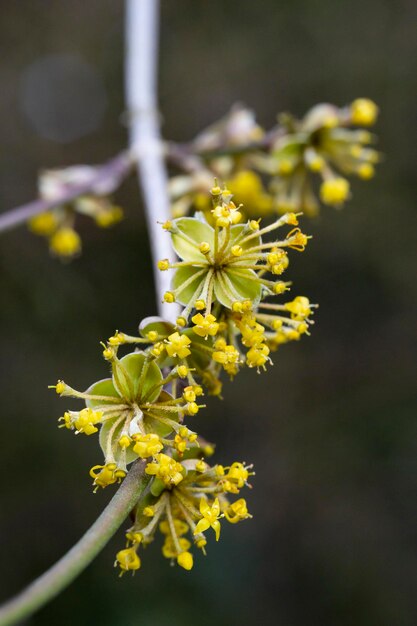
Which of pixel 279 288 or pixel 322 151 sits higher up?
pixel 322 151

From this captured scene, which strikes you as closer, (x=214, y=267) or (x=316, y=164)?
(x=214, y=267)

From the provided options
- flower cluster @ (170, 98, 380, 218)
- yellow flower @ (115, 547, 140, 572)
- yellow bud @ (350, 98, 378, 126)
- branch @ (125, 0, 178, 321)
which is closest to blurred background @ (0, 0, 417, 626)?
branch @ (125, 0, 178, 321)

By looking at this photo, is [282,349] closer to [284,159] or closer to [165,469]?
[284,159]

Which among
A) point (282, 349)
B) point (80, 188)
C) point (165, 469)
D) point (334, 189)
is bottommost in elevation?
point (165, 469)

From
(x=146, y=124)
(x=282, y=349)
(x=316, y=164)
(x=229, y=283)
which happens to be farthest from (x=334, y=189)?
(x=282, y=349)

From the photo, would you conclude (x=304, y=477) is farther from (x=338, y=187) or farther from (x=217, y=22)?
(x=217, y=22)

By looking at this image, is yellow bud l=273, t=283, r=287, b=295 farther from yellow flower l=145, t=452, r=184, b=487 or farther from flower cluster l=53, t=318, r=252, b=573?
yellow flower l=145, t=452, r=184, b=487

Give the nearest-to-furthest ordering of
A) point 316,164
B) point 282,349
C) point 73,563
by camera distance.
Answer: point 73,563, point 316,164, point 282,349
